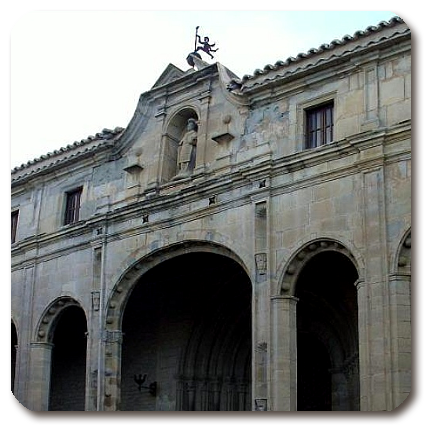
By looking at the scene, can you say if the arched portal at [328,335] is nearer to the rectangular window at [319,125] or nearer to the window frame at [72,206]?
the rectangular window at [319,125]

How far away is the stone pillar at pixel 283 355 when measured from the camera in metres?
18.0

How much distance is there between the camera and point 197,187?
2077 centimetres

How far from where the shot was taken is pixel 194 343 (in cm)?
2383

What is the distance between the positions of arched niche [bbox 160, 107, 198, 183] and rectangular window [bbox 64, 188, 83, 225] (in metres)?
2.79

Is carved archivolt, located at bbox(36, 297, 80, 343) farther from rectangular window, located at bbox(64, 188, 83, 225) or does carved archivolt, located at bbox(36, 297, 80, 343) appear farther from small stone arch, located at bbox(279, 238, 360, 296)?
small stone arch, located at bbox(279, 238, 360, 296)

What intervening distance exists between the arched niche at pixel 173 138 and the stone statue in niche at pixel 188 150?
0.31 m

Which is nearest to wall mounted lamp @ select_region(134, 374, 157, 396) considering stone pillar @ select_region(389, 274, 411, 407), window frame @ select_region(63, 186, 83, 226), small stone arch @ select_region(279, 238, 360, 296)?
window frame @ select_region(63, 186, 83, 226)

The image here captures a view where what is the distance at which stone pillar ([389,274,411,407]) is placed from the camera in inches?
648

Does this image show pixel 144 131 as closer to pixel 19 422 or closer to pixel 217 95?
pixel 217 95

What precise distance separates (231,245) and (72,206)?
19.2 ft

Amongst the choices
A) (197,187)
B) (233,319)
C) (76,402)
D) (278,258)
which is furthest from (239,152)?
(76,402)

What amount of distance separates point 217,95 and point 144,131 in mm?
2282

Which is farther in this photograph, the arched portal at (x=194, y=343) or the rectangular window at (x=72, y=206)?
the rectangular window at (x=72, y=206)

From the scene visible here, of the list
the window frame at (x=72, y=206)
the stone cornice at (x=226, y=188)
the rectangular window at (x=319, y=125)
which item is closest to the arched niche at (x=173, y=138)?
the stone cornice at (x=226, y=188)
